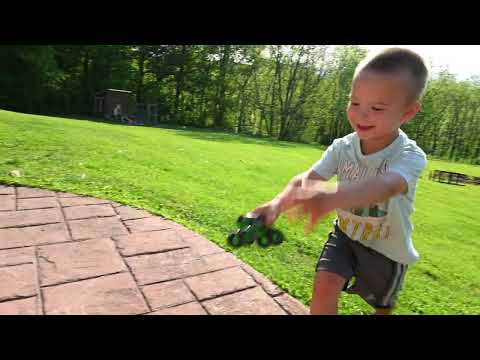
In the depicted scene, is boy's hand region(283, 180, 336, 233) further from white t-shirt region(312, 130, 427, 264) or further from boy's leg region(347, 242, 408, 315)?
boy's leg region(347, 242, 408, 315)

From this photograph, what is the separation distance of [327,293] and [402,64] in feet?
3.75

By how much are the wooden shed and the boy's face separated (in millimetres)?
28414

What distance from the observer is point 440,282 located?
10.3 ft

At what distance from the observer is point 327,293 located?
1.75 meters

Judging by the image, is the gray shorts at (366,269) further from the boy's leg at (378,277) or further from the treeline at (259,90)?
the treeline at (259,90)

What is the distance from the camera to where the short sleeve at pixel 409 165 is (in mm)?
1425

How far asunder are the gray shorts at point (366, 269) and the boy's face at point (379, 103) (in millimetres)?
686

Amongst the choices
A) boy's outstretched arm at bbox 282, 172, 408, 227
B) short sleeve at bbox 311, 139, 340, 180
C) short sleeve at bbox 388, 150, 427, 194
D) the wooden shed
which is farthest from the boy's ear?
the wooden shed

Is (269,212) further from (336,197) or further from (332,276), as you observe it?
(332,276)

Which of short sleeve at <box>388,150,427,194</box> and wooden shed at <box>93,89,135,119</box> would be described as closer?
short sleeve at <box>388,150,427,194</box>

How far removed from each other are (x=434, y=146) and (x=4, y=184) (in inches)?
1709

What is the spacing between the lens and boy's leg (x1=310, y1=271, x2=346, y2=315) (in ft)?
5.68

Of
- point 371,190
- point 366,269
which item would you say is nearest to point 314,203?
point 371,190
